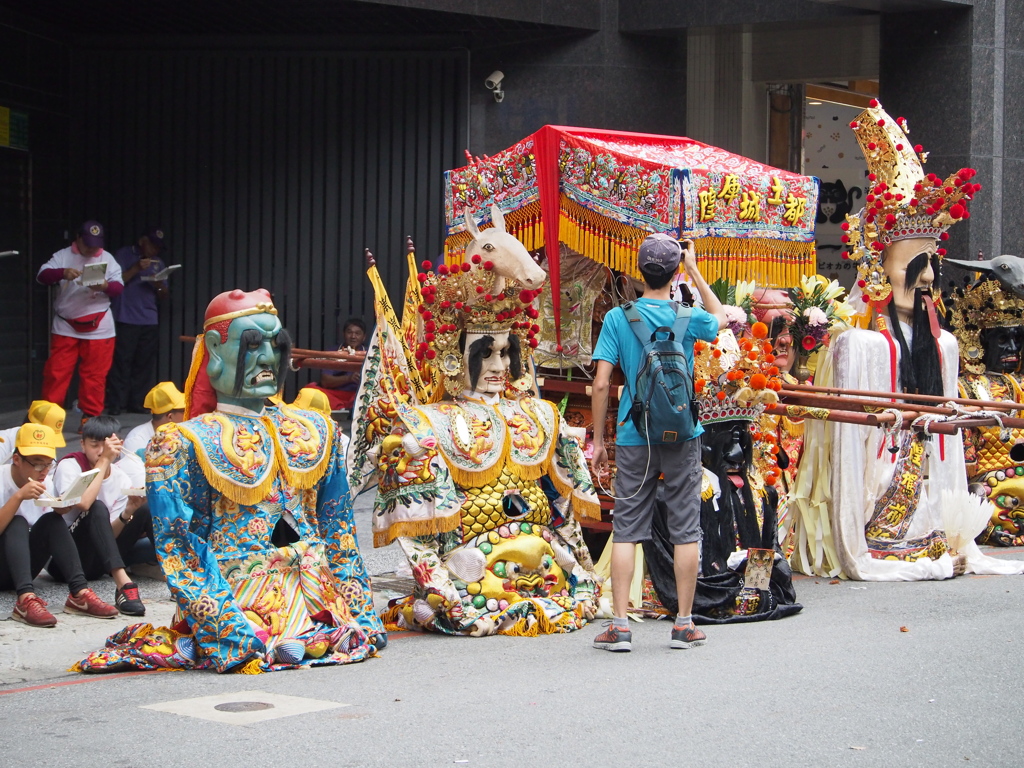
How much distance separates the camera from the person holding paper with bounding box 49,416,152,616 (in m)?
7.09

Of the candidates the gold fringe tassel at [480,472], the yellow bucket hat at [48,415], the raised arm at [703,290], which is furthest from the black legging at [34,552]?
the raised arm at [703,290]

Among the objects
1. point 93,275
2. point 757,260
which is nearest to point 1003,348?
point 757,260

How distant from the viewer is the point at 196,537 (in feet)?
19.3

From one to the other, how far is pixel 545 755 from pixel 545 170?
3864 mm

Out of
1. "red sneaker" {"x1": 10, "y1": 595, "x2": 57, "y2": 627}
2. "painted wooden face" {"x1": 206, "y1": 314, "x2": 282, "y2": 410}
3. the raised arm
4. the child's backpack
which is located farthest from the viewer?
the raised arm

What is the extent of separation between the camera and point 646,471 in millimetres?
6258

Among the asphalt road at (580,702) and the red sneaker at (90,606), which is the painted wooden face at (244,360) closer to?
the asphalt road at (580,702)

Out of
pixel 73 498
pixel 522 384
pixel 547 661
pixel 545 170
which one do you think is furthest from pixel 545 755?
pixel 545 170

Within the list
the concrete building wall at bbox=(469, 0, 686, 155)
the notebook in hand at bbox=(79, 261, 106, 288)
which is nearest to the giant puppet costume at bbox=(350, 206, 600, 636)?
the notebook in hand at bbox=(79, 261, 106, 288)

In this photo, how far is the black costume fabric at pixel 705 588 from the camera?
6.98 m

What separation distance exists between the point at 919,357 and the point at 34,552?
5.15m

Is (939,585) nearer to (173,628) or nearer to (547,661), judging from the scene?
(547,661)

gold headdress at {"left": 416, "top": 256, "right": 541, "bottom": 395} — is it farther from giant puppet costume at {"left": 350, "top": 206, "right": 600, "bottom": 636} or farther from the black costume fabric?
the black costume fabric

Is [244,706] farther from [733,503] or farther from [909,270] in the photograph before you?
[909,270]
